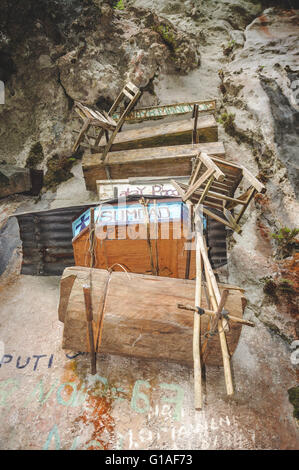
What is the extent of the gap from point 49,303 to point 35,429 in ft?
8.67

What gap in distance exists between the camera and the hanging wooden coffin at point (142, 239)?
5.30 meters

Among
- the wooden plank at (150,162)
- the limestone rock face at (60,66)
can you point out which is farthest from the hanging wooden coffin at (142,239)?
the limestone rock face at (60,66)

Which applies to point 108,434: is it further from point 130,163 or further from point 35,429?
point 130,163

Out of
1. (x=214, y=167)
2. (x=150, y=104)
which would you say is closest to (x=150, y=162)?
(x=214, y=167)

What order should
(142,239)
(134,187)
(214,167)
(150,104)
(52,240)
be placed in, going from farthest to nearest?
(150,104) < (134,187) < (52,240) < (142,239) < (214,167)

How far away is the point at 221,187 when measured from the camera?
18.1 feet

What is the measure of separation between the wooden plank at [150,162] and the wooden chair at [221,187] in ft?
5.46

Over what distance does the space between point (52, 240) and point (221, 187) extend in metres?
4.64

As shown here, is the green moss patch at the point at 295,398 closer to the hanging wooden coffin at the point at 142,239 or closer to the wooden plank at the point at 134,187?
the hanging wooden coffin at the point at 142,239

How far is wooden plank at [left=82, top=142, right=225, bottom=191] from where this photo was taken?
7512mm

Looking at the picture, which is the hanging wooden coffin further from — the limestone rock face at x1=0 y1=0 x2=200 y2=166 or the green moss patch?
the limestone rock face at x1=0 y1=0 x2=200 y2=166

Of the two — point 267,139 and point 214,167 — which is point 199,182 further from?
point 267,139

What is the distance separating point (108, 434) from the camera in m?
3.85
